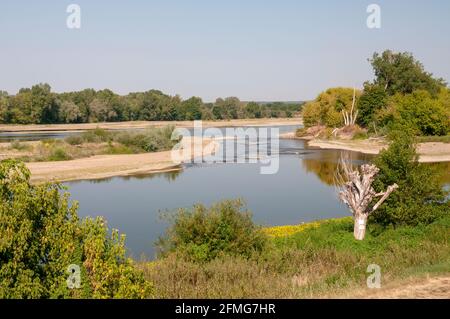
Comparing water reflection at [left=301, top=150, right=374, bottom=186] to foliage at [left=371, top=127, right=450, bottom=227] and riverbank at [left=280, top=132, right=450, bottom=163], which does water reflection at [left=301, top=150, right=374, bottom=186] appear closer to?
riverbank at [left=280, top=132, right=450, bottom=163]

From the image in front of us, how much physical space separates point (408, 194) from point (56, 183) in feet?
43.7

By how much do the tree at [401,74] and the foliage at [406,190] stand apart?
2286 inches

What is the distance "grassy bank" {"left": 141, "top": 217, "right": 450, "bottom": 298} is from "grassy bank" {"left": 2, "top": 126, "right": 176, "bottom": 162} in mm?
38040

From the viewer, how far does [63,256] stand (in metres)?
7.34

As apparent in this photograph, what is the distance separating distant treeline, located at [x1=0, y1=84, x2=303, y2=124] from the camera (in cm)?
10712

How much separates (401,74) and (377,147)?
19.6 metres

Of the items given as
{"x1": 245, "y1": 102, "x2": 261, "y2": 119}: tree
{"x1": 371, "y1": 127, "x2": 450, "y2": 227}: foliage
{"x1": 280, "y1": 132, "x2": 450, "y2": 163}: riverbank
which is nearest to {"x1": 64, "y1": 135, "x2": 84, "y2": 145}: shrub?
{"x1": 280, "y1": 132, "x2": 450, "y2": 163}: riverbank

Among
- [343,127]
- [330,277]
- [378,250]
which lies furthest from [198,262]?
[343,127]

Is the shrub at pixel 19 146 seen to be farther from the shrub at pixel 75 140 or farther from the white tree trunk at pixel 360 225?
the white tree trunk at pixel 360 225

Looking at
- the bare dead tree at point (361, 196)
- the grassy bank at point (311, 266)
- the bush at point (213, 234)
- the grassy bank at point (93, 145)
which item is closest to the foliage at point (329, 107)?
the grassy bank at point (93, 145)

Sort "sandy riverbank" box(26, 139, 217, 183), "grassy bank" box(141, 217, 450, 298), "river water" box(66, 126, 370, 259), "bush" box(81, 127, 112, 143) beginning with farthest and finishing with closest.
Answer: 1. "bush" box(81, 127, 112, 143)
2. "sandy riverbank" box(26, 139, 217, 183)
3. "river water" box(66, 126, 370, 259)
4. "grassy bank" box(141, 217, 450, 298)

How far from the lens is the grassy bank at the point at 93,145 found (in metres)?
51.2

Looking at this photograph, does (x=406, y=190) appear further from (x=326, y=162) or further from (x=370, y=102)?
(x=370, y=102)
